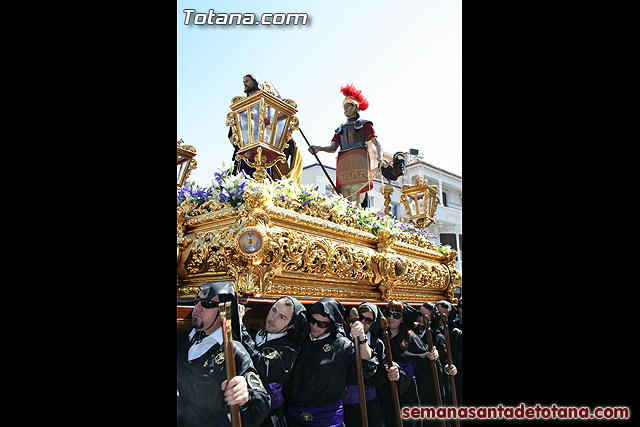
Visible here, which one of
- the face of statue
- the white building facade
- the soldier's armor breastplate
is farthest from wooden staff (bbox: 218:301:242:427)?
the white building facade

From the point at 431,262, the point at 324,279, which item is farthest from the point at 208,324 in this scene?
the point at 431,262

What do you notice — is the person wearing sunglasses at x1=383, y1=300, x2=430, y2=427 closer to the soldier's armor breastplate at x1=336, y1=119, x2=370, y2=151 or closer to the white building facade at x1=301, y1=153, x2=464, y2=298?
the soldier's armor breastplate at x1=336, y1=119, x2=370, y2=151

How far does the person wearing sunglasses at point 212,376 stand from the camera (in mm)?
2045

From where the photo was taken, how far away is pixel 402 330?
392cm

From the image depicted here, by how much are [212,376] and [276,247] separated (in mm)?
1216

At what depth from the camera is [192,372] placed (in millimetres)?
2105

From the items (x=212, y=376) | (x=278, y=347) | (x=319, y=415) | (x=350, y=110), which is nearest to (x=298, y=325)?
(x=278, y=347)

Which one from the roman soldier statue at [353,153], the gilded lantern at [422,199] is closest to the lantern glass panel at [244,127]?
the roman soldier statue at [353,153]

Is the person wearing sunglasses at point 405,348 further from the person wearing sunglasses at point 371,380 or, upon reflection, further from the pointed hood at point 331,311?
the pointed hood at point 331,311

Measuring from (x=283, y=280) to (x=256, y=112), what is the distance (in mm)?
1320

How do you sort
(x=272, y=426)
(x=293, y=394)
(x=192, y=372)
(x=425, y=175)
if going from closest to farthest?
(x=192, y=372), (x=272, y=426), (x=293, y=394), (x=425, y=175)

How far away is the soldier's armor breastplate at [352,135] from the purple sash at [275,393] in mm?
3983

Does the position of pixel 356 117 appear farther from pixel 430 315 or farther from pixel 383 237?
pixel 430 315

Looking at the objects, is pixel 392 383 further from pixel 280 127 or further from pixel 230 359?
pixel 280 127
